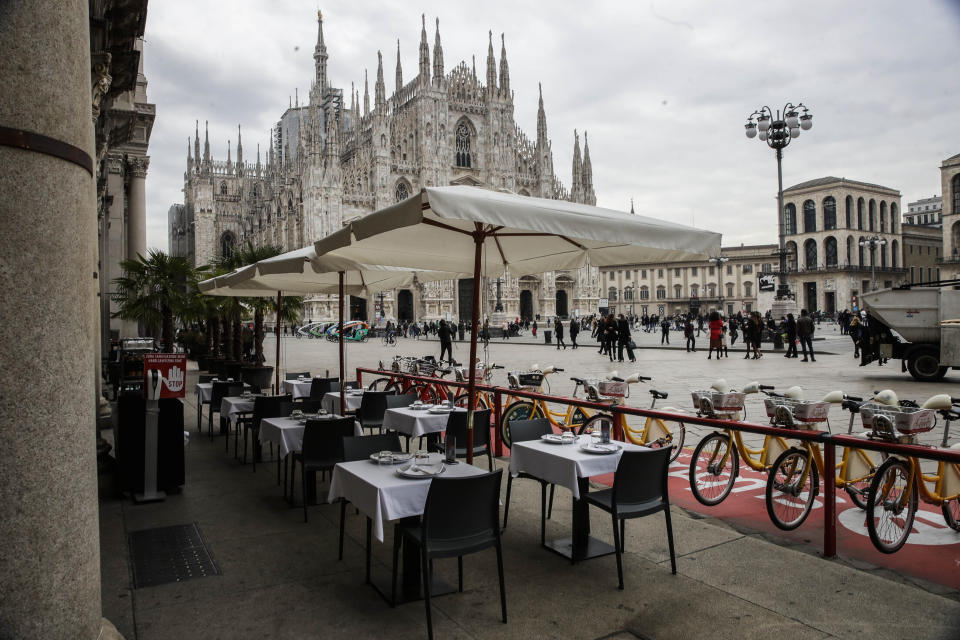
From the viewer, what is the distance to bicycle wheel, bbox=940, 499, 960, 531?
4.62 meters

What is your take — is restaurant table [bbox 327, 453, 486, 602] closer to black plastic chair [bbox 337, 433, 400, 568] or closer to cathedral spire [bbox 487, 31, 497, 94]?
black plastic chair [bbox 337, 433, 400, 568]

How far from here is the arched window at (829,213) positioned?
252ft

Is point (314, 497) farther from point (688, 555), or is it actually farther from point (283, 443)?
point (688, 555)

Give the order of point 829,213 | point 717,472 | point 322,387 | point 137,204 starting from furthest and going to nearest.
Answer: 1. point 829,213
2. point 137,204
3. point 322,387
4. point 717,472

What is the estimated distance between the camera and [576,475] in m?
4.47

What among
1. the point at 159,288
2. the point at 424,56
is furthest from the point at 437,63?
the point at 159,288

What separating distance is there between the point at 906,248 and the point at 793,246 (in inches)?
849

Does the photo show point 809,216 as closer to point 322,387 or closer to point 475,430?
point 322,387

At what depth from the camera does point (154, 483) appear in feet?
19.8

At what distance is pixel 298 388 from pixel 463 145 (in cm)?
4791

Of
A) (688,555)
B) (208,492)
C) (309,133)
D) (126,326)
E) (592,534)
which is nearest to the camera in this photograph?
(688,555)

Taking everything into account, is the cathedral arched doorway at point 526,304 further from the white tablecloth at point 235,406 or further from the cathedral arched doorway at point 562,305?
the white tablecloth at point 235,406

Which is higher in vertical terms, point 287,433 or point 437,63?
point 437,63

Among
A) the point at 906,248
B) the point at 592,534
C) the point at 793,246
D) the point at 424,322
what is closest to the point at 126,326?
the point at 592,534
